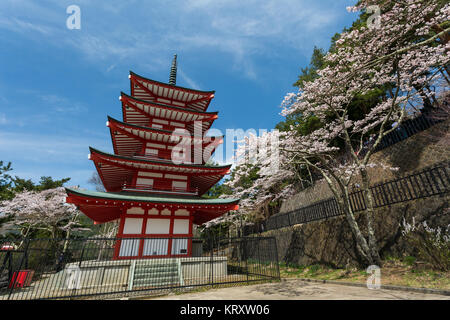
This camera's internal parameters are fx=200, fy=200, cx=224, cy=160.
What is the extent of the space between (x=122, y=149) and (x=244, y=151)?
10.2m

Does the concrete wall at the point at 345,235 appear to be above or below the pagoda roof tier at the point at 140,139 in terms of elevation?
below

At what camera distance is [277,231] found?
1722 centimetres

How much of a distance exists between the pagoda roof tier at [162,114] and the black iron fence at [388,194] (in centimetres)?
996

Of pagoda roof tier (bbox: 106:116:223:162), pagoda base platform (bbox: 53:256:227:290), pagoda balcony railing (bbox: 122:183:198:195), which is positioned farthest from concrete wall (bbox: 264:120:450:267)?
pagoda roof tier (bbox: 106:116:223:162)

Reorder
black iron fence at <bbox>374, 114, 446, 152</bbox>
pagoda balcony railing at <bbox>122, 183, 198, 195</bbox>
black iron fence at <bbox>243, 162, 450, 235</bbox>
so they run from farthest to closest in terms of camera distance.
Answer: pagoda balcony railing at <bbox>122, 183, 198, 195</bbox> → black iron fence at <bbox>374, 114, 446, 152</bbox> → black iron fence at <bbox>243, 162, 450, 235</bbox>

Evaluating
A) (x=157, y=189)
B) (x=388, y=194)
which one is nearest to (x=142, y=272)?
(x=157, y=189)

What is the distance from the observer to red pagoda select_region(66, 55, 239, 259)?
1145 cm

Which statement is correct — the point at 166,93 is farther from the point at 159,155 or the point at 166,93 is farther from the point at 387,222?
the point at 387,222

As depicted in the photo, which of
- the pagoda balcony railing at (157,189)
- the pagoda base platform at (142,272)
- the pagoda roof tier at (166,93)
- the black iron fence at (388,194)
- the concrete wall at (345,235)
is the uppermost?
the pagoda roof tier at (166,93)

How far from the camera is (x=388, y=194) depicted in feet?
34.0

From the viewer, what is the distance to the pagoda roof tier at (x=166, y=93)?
15961 millimetres

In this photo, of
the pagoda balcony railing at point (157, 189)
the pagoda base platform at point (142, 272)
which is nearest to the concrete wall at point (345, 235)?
the pagoda base platform at point (142, 272)

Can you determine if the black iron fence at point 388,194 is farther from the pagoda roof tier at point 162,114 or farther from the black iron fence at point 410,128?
the pagoda roof tier at point 162,114

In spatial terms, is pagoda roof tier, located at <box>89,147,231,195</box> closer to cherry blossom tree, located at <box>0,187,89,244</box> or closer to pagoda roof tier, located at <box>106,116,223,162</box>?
pagoda roof tier, located at <box>106,116,223,162</box>
